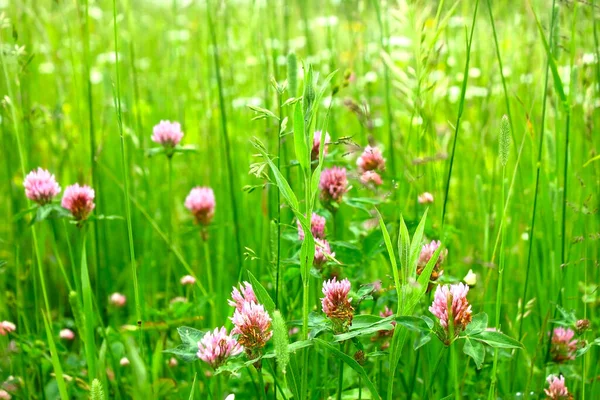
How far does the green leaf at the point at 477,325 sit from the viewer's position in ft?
3.25

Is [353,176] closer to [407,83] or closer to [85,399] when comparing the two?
[407,83]

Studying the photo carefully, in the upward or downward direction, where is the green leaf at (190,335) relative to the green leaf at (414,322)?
downward

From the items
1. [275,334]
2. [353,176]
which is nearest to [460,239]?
[353,176]

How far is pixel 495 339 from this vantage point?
3.20 ft

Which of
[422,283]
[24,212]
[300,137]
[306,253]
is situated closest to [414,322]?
[422,283]

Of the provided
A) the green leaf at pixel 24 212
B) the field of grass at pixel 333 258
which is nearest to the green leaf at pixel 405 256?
the field of grass at pixel 333 258

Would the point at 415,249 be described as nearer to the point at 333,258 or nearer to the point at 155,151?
the point at 333,258

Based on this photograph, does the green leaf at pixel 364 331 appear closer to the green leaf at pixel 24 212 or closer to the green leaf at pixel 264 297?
the green leaf at pixel 264 297

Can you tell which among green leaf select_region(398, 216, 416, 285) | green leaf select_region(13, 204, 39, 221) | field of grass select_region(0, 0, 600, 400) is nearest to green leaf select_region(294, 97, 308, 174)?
field of grass select_region(0, 0, 600, 400)

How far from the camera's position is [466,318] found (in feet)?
3.23

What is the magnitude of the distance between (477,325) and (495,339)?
35mm

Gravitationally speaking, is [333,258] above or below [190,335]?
above

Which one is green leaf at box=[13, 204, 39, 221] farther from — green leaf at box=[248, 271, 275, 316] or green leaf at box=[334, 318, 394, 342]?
green leaf at box=[334, 318, 394, 342]

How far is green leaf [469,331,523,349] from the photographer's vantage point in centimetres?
95
